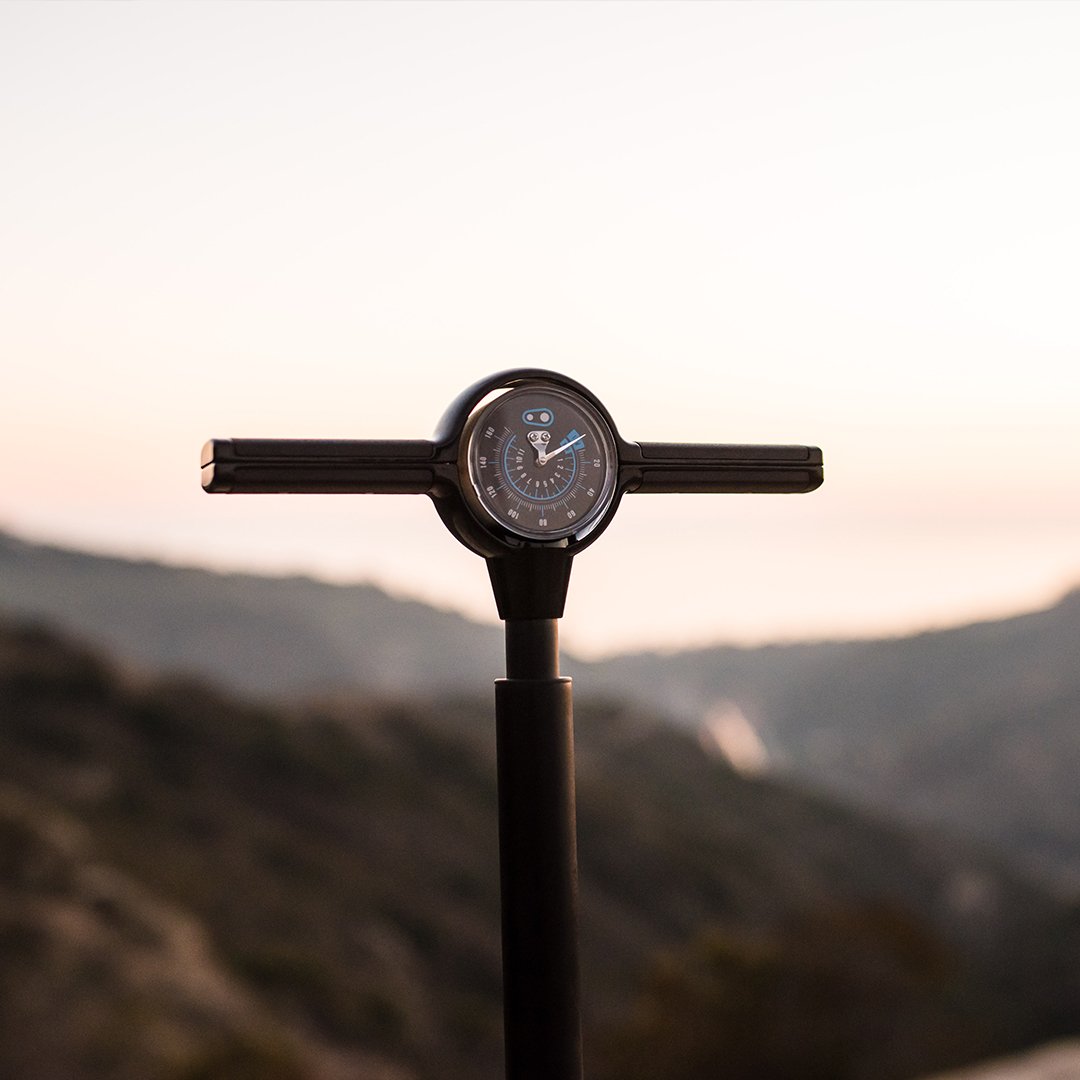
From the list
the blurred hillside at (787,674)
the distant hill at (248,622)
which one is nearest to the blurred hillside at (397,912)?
the blurred hillside at (787,674)

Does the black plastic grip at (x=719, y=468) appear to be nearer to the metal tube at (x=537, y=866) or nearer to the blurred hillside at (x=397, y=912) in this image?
the metal tube at (x=537, y=866)

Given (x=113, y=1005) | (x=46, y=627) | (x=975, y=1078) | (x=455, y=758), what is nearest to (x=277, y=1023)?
(x=113, y=1005)

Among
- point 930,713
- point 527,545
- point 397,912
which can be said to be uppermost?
point 527,545

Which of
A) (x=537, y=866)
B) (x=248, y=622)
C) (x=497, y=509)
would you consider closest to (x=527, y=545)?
(x=497, y=509)

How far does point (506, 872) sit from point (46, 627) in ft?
74.2

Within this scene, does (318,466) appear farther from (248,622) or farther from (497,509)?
(248,622)

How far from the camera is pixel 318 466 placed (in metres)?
1.37

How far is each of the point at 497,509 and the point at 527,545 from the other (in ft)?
Answer: 0.17

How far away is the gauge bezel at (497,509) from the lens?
4.63 ft

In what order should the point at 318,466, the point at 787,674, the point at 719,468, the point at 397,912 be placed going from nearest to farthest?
the point at 318,466 < the point at 719,468 < the point at 397,912 < the point at 787,674

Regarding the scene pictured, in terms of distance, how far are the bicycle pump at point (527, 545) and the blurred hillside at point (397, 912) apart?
9.94 meters

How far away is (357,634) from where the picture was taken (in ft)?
150

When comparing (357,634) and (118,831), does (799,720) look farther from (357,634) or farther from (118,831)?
(118,831)

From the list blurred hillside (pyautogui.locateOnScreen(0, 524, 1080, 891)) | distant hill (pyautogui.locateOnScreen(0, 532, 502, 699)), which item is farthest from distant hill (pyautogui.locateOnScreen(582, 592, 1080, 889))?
distant hill (pyautogui.locateOnScreen(0, 532, 502, 699))
